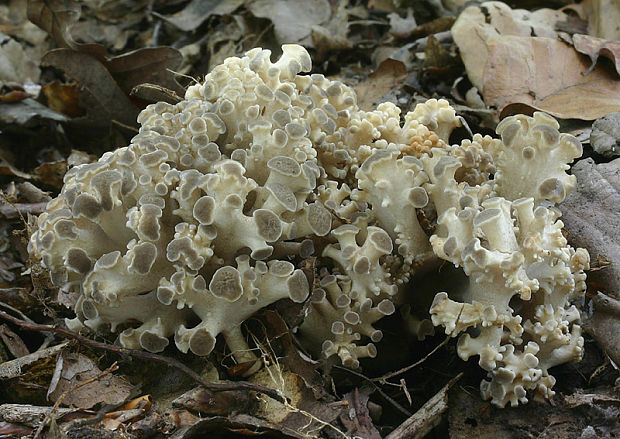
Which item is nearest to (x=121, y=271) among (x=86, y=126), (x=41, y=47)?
(x=86, y=126)

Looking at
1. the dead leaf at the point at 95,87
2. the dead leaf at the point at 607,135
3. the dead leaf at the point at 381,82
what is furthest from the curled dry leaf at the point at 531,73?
the dead leaf at the point at 95,87

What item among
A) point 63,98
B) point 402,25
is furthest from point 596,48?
point 63,98

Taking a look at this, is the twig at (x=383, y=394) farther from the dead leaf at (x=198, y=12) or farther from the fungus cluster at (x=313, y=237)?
the dead leaf at (x=198, y=12)

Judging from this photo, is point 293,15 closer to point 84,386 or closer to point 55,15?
point 55,15

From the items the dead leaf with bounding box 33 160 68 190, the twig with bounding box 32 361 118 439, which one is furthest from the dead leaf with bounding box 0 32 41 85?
the twig with bounding box 32 361 118 439

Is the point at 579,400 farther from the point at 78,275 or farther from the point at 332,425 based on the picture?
the point at 78,275
